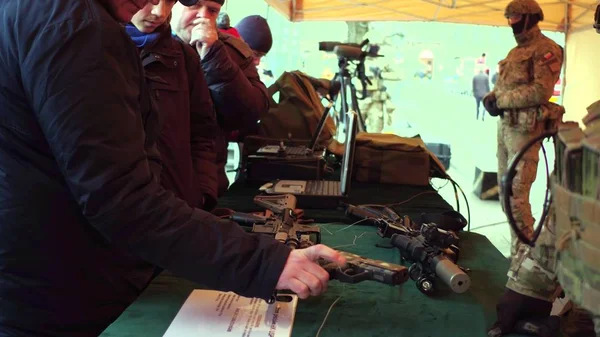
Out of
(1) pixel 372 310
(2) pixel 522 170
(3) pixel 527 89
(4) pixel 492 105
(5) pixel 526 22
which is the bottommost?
(2) pixel 522 170

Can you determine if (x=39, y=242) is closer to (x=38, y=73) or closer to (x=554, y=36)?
(x=38, y=73)

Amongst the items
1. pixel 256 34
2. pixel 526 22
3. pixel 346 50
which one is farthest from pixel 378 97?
pixel 256 34

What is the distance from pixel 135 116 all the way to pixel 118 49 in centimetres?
8

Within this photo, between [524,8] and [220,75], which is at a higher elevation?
[524,8]

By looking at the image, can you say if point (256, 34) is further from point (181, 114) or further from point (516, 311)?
point (516, 311)

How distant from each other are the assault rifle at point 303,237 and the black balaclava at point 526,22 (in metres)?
1.99

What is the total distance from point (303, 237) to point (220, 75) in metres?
0.60

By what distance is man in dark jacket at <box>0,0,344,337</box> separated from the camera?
25.1 inches

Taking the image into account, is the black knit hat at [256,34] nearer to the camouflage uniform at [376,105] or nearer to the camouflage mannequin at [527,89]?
the camouflage mannequin at [527,89]

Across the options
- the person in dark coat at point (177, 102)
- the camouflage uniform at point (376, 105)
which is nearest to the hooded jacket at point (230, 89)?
the person in dark coat at point (177, 102)

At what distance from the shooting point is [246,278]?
0.71m

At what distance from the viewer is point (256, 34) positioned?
2508 millimetres

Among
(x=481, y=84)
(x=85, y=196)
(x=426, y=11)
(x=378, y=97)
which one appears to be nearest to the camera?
(x=85, y=196)

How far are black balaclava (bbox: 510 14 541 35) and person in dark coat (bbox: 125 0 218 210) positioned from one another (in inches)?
84.0
